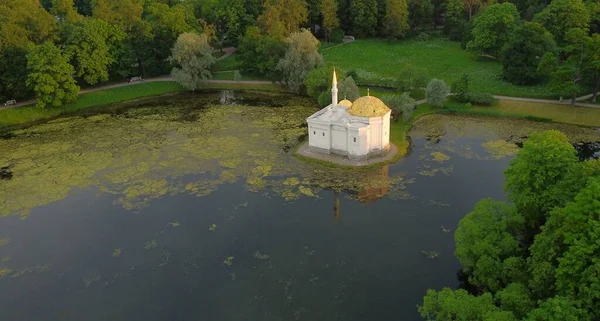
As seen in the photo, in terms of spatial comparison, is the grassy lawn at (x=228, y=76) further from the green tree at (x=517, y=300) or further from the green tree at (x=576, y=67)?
the green tree at (x=517, y=300)

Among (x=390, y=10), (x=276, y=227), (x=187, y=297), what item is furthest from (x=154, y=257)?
(x=390, y=10)

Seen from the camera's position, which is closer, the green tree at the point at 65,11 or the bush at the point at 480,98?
the bush at the point at 480,98

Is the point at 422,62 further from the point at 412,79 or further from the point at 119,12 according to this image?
the point at 119,12

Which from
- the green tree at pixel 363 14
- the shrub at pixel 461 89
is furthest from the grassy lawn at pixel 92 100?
the green tree at pixel 363 14

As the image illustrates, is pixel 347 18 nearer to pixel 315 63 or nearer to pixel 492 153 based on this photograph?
pixel 315 63

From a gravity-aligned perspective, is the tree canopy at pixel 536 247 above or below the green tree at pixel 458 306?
above

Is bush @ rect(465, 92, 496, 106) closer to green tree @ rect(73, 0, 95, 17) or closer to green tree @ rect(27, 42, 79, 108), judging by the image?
green tree @ rect(27, 42, 79, 108)

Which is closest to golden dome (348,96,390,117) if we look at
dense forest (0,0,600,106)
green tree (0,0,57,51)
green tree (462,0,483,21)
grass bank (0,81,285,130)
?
dense forest (0,0,600,106)
